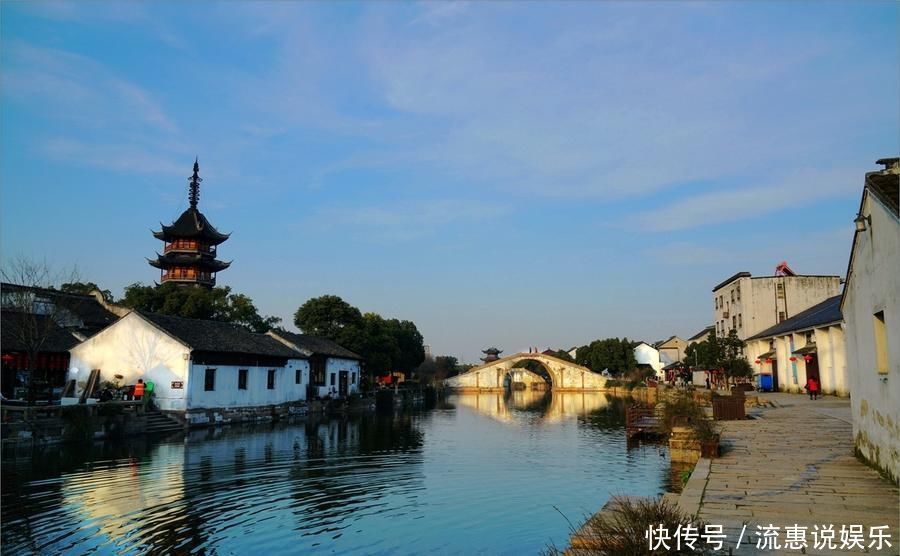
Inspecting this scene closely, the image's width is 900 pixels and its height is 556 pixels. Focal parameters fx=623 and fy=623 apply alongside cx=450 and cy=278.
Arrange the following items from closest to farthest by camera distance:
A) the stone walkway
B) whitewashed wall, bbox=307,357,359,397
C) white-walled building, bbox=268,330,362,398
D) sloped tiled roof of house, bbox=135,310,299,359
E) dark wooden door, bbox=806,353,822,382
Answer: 1. the stone walkway
2. sloped tiled roof of house, bbox=135,310,299,359
3. dark wooden door, bbox=806,353,822,382
4. white-walled building, bbox=268,330,362,398
5. whitewashed wall, bbox=307,357,359,397

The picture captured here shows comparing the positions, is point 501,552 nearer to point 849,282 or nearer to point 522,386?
point 849,282

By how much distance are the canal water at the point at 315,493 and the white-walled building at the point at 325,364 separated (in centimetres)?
1655

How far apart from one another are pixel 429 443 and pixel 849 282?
16.0 meters

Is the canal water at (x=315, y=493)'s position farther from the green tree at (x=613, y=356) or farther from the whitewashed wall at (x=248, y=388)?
the green tree at (x=613, y=356)

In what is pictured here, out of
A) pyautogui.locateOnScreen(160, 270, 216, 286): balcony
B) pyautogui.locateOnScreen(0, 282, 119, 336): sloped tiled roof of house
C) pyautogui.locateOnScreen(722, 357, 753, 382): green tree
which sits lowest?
pyautogui.locateOnScreen(722, 357, 753, 382): green tree

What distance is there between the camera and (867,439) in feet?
36.8

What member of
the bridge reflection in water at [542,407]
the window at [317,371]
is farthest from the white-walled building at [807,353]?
the window at [317,371]

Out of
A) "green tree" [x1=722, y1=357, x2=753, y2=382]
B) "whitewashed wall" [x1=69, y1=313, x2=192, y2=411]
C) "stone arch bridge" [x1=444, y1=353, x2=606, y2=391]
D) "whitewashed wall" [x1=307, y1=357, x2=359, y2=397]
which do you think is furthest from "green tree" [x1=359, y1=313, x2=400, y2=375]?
"stone arch bridge" [x1=444, y1=353, x2=606, y2=391]

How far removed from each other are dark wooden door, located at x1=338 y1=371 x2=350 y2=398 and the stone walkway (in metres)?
32.8

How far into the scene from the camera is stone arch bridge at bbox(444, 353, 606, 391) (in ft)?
259

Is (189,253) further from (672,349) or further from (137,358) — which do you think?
(672,349)

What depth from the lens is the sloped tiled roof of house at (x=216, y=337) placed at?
97.6 feet

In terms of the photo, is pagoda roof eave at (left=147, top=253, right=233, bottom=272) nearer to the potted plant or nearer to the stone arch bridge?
the stone arch bridge

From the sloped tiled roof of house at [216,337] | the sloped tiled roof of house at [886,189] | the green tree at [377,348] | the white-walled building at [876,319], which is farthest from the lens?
the green tree at [377,348]
